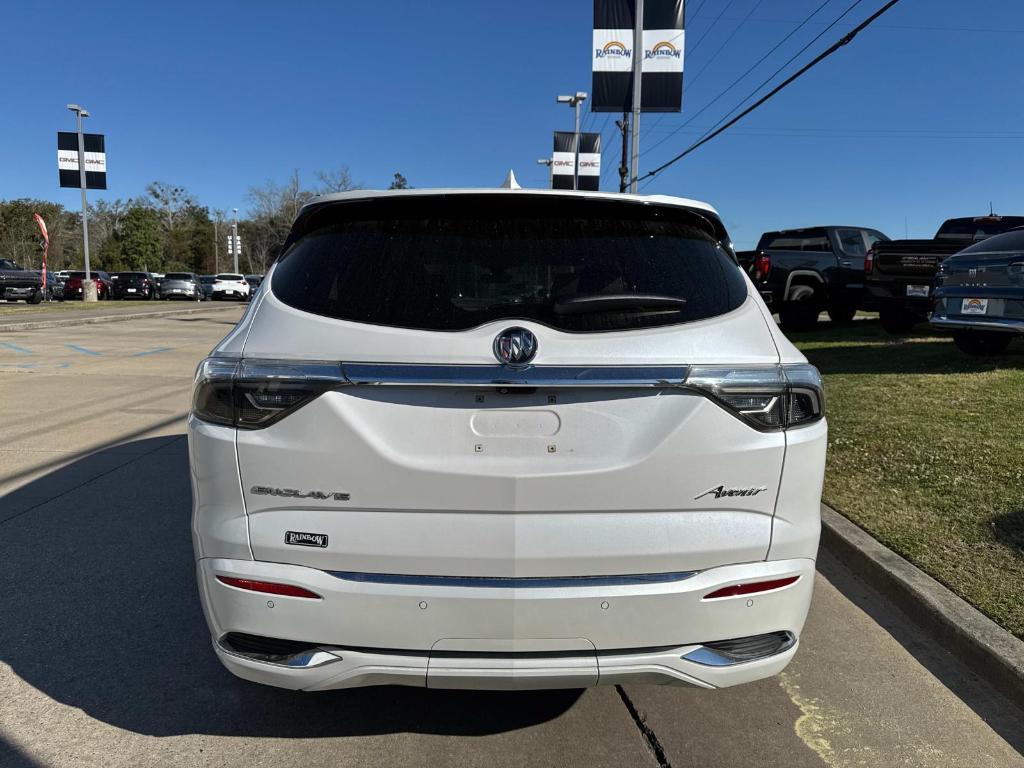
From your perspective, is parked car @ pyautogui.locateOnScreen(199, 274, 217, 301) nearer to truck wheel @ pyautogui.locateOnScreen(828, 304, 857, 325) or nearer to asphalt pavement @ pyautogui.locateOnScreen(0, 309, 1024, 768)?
truck wheel @ pyautogui.locateOnScreen(828, 304, 857, 325)

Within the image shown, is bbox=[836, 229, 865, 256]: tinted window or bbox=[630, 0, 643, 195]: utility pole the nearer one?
bbox=[836, 229, 865, 256]: tinted window

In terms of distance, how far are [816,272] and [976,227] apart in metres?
2.89

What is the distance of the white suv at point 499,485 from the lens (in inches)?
87.6

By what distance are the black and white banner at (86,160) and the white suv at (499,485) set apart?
3767 centimetres

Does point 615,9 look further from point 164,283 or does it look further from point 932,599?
point 164,283

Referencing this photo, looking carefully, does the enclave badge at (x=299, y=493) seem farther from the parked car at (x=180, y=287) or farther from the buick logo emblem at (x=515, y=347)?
the parked car at (x=180, y=287)

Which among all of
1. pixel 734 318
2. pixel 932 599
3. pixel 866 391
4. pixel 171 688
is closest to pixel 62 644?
pixel 171 688

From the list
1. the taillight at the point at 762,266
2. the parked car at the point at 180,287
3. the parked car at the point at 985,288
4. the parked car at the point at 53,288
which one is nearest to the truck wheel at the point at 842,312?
the taillight at the point at 762,266

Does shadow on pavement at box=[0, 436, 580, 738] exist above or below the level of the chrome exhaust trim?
below

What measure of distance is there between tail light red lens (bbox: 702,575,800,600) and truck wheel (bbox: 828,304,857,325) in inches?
602

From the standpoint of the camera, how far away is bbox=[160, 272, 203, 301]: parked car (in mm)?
47000

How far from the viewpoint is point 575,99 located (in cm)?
3819

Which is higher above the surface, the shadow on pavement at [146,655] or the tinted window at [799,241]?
the tinted window at [799,241]

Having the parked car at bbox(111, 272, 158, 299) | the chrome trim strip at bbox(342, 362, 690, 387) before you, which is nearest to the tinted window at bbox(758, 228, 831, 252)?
the chrome trim strip at bbox(342, 362, 690, 387)
